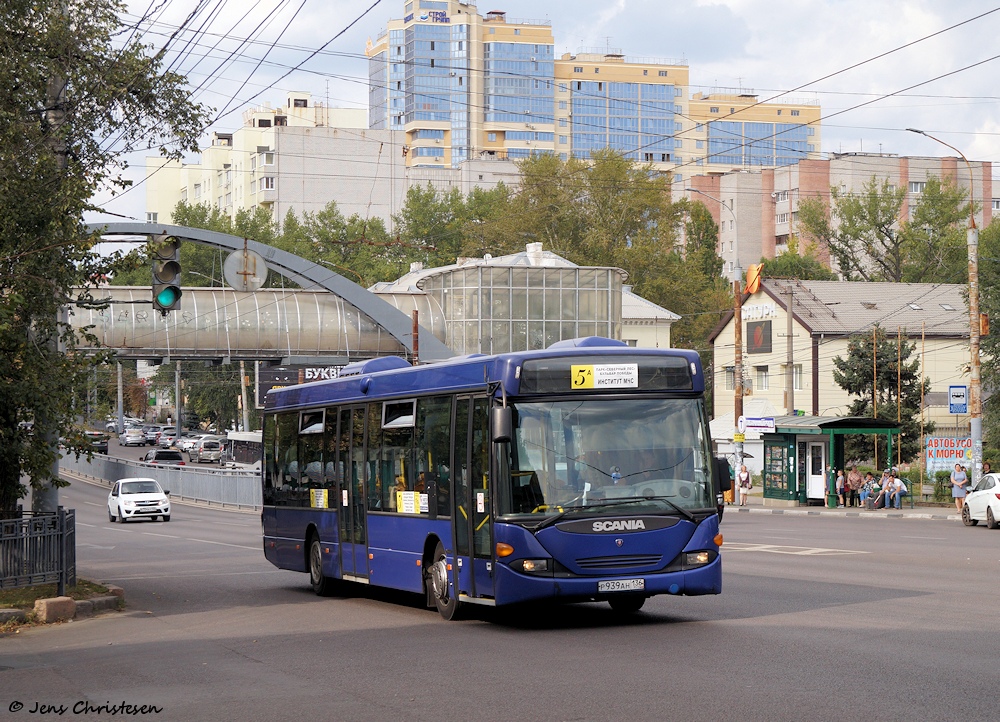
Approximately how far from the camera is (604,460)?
1327 centimetres

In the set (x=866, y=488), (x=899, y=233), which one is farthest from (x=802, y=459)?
(x=899, y=233)

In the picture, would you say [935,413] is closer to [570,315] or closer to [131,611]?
[570,315]

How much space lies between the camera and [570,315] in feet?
214

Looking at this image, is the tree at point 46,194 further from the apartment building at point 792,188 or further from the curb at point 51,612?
the apartment building at point 792,188

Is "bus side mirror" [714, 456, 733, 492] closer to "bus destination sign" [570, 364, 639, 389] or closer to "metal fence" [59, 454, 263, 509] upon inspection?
"bus destination sign" [570, 364, 639, 389]

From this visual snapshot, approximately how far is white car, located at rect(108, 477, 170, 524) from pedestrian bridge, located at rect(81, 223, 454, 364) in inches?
403

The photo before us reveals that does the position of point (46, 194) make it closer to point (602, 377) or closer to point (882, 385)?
point (602, 377)

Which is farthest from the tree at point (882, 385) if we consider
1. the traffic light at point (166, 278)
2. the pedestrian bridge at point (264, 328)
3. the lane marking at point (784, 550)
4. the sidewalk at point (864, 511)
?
the traffic light at point (166, 278)

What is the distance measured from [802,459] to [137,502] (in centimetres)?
2367

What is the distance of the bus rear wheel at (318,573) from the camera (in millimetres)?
18703

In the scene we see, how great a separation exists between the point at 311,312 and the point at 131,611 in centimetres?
4422

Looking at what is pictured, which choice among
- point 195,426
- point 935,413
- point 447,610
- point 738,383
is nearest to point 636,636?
point 447,610

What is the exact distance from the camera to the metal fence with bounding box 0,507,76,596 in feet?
Answer: 54.4

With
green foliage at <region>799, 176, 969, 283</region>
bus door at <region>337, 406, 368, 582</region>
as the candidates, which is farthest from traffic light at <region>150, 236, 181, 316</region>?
green foliage at <region>799, 176, 969, 283</region>
